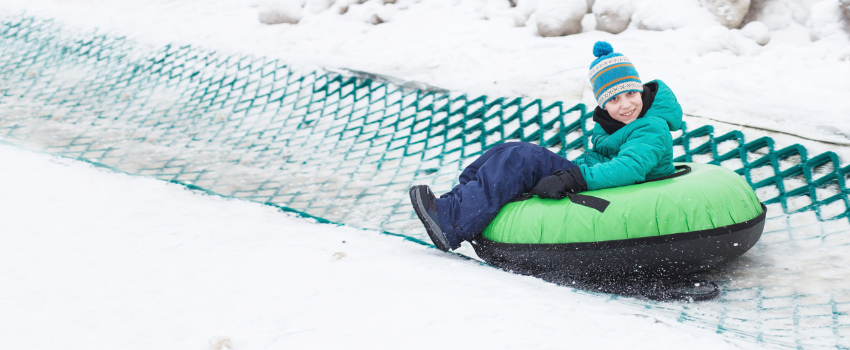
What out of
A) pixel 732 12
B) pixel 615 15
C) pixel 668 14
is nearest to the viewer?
pixel 732 12

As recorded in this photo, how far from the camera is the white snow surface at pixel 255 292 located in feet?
4.25

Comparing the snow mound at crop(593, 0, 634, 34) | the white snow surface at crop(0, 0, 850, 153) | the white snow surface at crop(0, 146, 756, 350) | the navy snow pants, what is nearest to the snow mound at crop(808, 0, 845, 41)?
the white snow surface at crop(0, 0, 850, 153)

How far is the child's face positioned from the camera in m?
1.96

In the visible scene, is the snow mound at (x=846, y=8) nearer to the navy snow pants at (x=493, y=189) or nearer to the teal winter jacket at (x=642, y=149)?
the teal winter jacket at (x=642, y=149)

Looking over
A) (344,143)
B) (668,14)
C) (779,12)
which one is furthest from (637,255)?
(779,12)

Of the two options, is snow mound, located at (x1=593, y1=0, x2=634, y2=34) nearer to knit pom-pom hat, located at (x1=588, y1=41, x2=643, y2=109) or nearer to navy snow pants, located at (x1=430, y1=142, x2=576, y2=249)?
knit pom-pom hat, located at (x1=588, y1=41, x2=643, y2=109)

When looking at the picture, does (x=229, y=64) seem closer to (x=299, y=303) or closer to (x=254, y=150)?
(x=254, y=150)

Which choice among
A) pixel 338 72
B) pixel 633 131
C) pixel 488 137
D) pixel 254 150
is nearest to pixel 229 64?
pixel 338 72

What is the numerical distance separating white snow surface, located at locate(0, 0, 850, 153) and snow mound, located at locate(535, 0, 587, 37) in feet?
0.30

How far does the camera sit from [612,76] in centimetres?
197

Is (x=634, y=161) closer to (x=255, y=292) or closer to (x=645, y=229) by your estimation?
(x=645, y=229)

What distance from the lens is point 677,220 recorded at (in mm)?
1736

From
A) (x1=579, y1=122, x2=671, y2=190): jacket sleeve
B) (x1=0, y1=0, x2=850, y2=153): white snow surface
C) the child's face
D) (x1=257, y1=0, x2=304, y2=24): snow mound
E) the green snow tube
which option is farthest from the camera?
(x1=257, y1=0, x2=304, y2=24): snow mound

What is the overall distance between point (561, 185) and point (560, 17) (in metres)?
2.64
